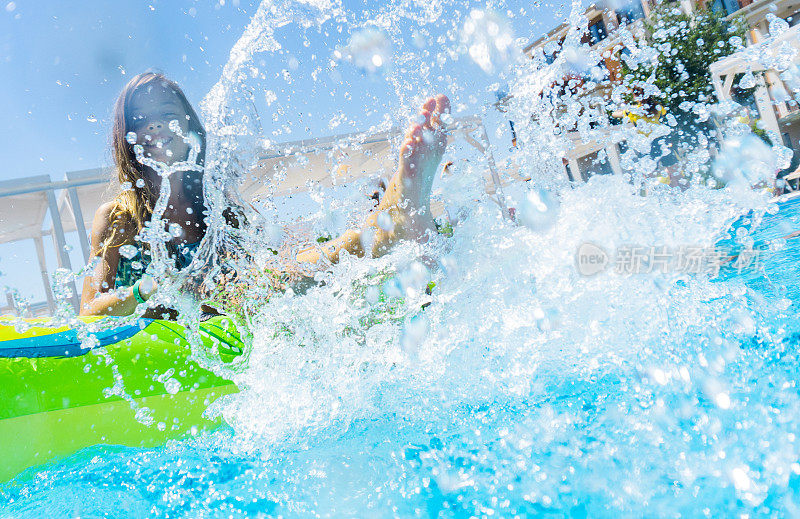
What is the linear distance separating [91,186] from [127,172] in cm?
493

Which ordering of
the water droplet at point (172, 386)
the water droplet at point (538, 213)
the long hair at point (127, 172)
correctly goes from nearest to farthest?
the water droplet at point (172, 386) < the water droplet at point (538, 213) < the long hair at point (127, 172)

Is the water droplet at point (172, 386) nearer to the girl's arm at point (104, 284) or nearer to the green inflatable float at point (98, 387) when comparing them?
the green inflatable float at point (98, 387)

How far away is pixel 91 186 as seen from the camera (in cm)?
637

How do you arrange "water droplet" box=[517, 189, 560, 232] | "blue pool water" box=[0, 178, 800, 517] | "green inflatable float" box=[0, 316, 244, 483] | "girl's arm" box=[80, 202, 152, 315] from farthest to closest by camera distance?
"water droplet" box=[517, 189, 560, 232]
"girl's arm" box=[80, 202, 152, 315]
"green inflatable float" box=[0, 316, 244, 483]
"blue pool water" box=[0, 178, 800, 517]

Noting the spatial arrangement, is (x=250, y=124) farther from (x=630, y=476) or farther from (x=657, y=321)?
(x=630, y=476)

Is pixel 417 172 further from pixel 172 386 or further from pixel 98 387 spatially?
pixel 98 387

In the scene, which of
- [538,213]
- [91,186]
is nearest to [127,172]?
[538,213]

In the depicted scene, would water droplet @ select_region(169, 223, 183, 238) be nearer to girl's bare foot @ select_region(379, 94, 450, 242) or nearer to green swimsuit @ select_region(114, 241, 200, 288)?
green swimsuit @ select_region(114, 241, 200, 288)

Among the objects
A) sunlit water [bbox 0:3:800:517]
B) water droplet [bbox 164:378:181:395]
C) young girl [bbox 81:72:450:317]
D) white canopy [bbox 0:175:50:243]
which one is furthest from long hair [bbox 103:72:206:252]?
white canopy [bbox 0:175:50:243]

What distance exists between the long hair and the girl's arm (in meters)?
0.04

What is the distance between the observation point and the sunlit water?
92cm

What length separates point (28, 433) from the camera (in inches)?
62.6

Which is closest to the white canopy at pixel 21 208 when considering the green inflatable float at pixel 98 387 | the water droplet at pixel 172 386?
the green inflatable float at pixel 98 387

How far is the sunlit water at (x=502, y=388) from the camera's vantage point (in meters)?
0.92
